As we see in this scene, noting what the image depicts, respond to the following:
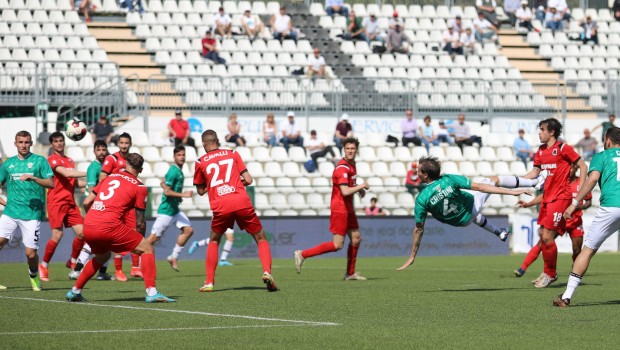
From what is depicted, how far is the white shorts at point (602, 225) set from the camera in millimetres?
12656

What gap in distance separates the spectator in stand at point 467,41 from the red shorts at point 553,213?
2357 centimetres

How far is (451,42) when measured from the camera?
1545 inches

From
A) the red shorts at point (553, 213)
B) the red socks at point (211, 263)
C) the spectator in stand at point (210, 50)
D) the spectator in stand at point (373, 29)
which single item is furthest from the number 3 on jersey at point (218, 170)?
the spectator in stand at point (373, 29)

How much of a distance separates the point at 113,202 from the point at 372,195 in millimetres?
15977

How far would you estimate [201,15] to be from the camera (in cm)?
3781

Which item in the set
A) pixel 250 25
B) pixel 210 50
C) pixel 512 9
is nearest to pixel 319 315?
pixel 210 50

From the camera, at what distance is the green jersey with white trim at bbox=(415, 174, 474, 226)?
15328 mm

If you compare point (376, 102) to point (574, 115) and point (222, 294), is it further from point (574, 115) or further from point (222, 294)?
point (222, 294)

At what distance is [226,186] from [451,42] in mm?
25155

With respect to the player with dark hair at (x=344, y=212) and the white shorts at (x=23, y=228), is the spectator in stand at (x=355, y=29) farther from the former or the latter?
the white shorts at (x=23, y=228)

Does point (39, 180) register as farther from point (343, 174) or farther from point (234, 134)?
point (234, 134)

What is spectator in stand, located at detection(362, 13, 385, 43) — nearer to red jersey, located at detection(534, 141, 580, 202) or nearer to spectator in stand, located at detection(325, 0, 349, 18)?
spectator in stand, located at detection(325, 0, 349, 18)

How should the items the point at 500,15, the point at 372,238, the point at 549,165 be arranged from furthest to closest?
the point at 500,15 → the point at 372,238 → the point at 549,165

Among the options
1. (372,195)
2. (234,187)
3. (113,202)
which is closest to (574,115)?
(372,195)
